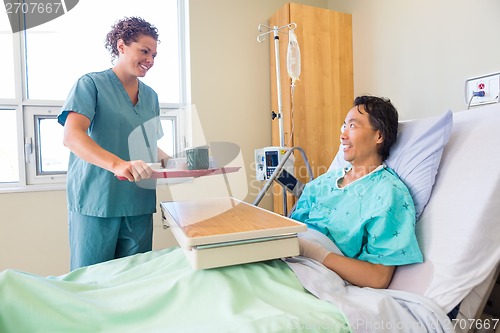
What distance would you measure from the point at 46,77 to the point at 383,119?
2165 mm

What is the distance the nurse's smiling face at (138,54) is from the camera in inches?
53.7

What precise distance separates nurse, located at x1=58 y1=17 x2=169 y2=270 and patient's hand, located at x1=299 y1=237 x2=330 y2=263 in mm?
658

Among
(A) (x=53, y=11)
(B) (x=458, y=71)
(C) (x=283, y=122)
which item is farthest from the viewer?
(C) (x=283, y=122)

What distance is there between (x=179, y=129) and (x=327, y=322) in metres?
2.09

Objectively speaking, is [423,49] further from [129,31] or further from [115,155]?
[115,155]

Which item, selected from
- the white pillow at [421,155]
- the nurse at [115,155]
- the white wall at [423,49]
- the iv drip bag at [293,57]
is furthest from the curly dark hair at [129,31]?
the white wall at [423,49]

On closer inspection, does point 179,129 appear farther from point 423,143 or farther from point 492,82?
point 492,82

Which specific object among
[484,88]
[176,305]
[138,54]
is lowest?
[176,305]

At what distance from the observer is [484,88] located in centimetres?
176

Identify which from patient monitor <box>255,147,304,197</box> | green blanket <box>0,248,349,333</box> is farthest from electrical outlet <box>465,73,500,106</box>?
green blanket <box>0,248,349,333</box>

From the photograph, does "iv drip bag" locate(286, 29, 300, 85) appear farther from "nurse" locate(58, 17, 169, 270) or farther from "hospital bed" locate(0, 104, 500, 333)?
"hospital bed" locate(0, 104, 500, 333)

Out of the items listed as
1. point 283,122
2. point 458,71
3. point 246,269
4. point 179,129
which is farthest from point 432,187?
point 179,129

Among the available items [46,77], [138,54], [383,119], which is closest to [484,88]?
[383,119]

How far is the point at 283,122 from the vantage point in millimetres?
2484
